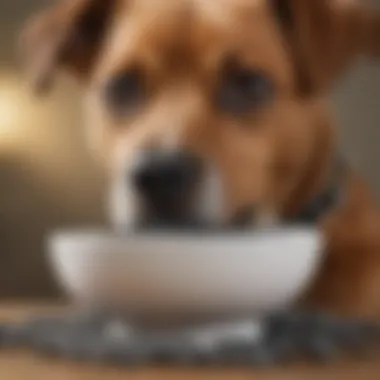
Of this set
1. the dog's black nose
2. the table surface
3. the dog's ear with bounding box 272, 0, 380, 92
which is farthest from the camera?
the dog's ear with bounding box 272, 0, 380, 92

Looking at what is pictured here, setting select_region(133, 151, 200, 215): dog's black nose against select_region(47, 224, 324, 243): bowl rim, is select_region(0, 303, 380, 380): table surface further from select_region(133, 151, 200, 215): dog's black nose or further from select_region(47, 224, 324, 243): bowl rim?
select_region(133, 151, 200, 215): dog's black nose

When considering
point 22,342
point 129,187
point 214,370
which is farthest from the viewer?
point 129,187

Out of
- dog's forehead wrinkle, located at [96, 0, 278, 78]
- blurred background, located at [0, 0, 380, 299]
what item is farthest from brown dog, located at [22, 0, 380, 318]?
blurred background, located at [0, 0, 380, 299]

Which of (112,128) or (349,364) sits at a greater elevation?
(112,128)

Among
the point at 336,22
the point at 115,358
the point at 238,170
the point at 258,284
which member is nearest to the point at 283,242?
the point at 258,284

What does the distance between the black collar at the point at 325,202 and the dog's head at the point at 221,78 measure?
14 millimetres

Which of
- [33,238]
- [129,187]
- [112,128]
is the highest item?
[33,238]

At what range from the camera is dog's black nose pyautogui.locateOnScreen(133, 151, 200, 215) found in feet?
2.59

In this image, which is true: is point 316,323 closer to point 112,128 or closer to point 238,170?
point 238,170

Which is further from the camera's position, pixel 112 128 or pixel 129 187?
pixel 112 128

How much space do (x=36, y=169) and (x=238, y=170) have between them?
80 cm

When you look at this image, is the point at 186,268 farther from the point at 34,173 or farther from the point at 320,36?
the point at 34,173

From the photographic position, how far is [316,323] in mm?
708

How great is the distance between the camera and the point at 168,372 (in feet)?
1.92
